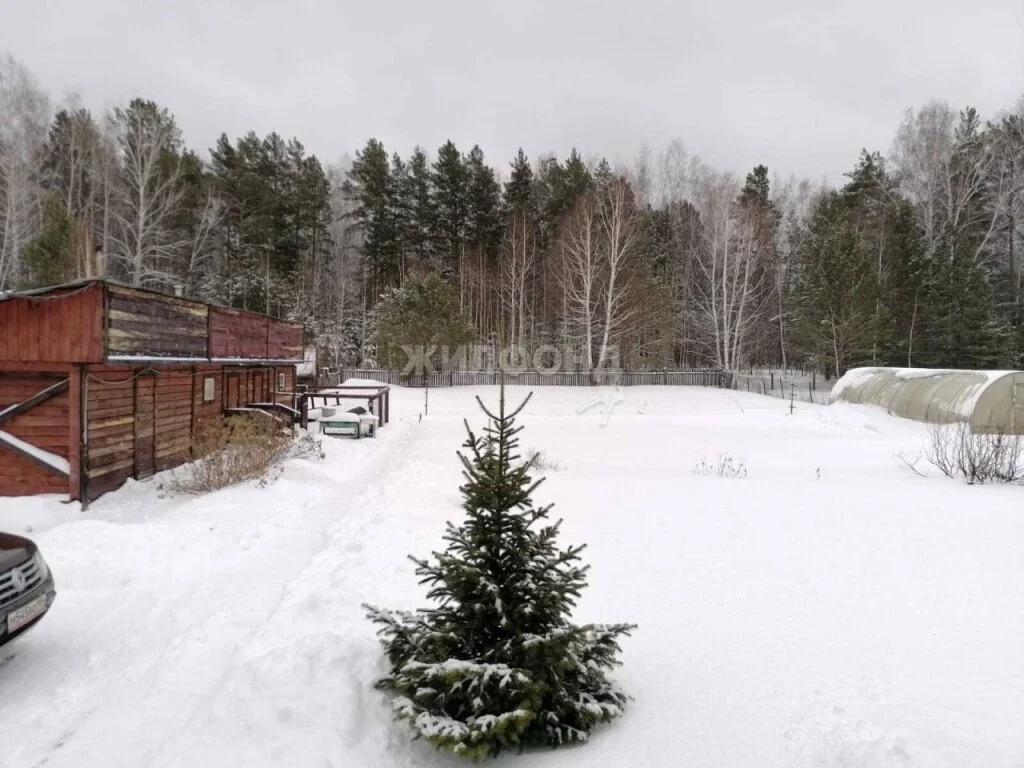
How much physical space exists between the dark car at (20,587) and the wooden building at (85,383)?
453 centimetres

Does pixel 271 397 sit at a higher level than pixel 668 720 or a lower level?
higher

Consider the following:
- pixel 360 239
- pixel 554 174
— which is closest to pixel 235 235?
pixel 360 239

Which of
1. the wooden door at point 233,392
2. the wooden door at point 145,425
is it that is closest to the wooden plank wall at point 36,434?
the wooden door at point 145,425

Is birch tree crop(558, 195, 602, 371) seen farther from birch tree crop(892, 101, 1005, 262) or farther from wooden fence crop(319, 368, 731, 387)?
birch tree crop(892, 101, 1005, 262)

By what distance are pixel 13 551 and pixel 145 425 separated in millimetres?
6156

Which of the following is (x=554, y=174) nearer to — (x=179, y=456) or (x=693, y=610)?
(x=179, y=456)

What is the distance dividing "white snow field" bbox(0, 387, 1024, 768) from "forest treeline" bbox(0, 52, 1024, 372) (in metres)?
22.5

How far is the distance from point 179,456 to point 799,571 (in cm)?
1063

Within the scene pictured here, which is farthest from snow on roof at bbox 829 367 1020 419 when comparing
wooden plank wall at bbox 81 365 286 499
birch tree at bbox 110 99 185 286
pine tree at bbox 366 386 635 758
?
birch tree at bbox 110 99 185 286

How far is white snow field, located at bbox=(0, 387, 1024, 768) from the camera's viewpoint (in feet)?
9.27

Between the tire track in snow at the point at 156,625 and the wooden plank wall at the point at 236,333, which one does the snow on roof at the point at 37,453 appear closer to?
the tire track in snow at the point at 156,625

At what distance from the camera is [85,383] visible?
8000 millimetres

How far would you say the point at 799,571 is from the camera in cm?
534

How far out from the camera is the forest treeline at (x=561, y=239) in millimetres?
30672
